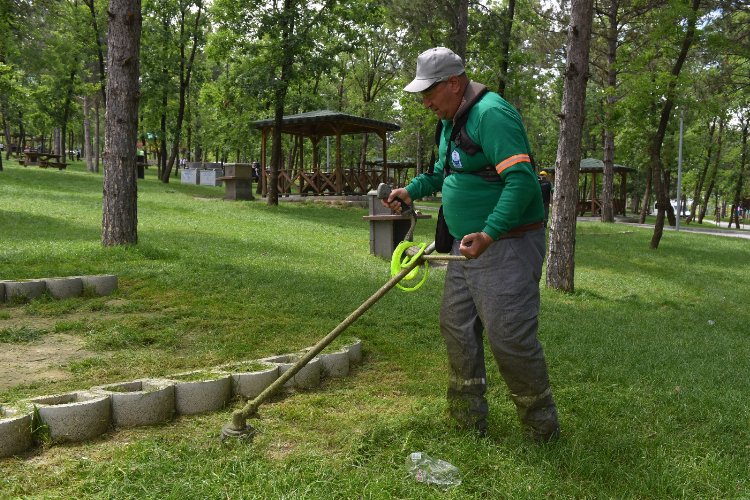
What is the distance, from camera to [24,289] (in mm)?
6359

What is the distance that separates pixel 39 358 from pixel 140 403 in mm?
1582

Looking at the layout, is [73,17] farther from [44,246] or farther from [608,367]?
[608,367]

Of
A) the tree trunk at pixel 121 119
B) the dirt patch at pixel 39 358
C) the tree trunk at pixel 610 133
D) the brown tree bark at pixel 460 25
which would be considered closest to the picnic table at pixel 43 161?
the brown tree bark at pixel 460 25

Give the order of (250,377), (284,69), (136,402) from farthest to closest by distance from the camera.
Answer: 1. (284,69)
2. (250,377)
3. (136,402)

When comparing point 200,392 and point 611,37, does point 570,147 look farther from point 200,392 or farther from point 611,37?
point 611,37

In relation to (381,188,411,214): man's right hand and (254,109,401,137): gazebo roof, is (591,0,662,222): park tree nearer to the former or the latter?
(254,109,401,137): gazebo roof

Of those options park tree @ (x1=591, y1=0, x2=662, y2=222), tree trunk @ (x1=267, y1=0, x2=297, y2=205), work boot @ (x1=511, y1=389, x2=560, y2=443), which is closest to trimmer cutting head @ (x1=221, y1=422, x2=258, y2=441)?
work boot @ (x1=511, y1=389, x2=560, y2=443)

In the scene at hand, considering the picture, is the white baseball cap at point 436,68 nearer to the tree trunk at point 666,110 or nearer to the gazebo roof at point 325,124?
the tree trunk at point 666,110

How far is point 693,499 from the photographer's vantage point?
300 centimetres

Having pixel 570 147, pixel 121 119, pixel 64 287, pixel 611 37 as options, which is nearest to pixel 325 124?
pixel 611 37

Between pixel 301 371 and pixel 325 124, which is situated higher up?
pixel 325 124

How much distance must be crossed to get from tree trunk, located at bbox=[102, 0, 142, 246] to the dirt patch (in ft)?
12.8

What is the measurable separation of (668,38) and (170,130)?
25760mm

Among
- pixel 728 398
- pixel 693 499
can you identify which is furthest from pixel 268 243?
pixel 693 499
